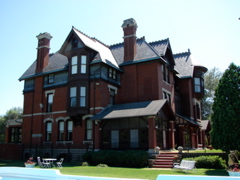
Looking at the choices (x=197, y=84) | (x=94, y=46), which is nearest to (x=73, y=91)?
(x=94, y=46)

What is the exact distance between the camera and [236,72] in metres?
16.5

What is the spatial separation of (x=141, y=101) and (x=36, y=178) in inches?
631

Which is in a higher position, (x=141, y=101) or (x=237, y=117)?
(x=141, y=101)

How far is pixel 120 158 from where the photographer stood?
780 inches

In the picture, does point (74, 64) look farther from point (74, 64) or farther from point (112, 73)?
point (112, 73)

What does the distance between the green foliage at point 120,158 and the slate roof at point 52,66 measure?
10774mm

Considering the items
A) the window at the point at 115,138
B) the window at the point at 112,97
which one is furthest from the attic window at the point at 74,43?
the window at the point at 115,138

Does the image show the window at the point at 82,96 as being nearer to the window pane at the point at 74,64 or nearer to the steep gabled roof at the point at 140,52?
the window pane at the point at 74,64

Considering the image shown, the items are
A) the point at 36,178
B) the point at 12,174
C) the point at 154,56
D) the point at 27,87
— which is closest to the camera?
the point at 36,178

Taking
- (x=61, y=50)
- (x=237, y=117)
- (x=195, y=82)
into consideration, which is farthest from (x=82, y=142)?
(x=195, y=82)

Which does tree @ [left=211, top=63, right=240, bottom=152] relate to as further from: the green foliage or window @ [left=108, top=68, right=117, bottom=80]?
window @ [left=108, top=68, right=117, bottom=80]

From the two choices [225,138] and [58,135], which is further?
[58,135]

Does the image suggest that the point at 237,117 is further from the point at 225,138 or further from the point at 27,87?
the point at 27,87

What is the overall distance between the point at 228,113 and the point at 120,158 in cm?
883
